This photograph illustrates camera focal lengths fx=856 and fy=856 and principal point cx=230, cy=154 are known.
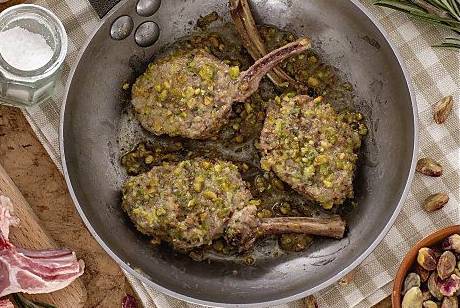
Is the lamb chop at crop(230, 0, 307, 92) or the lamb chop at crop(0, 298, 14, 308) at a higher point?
the lamb chop at crop(230, 0, 307, 92)

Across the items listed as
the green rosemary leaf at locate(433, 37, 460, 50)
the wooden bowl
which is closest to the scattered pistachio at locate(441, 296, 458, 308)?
the wooden bowl

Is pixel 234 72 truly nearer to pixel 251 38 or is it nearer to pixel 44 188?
pixel 251 38

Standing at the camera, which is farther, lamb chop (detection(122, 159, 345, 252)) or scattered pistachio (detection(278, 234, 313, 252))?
scattered pistachio (detection(278, 234, 313, 252))

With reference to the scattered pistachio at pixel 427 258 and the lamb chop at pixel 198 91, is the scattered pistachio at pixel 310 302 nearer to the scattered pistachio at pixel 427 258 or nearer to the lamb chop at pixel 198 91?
the scattered pistachio at pixel 427 258

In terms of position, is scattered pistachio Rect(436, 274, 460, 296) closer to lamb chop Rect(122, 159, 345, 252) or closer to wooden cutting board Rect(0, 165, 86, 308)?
lamb chop Rect(122, 159, 345, 252)

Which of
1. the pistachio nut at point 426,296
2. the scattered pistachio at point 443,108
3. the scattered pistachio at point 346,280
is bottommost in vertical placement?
the pistachio nut at point 426,296

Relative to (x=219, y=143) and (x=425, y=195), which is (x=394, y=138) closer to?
(x=425, y=195)

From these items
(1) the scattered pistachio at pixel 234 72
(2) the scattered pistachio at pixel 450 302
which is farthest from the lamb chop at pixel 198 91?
(2) the scattered pistachio at pixel 450 302
